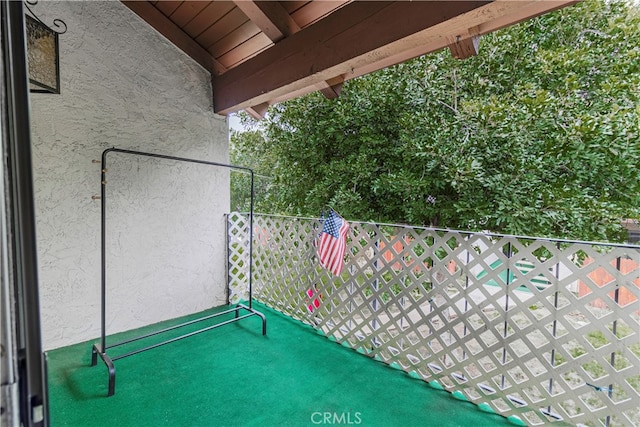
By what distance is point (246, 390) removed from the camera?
2.19 metres

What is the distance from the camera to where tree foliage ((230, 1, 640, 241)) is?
2910mm

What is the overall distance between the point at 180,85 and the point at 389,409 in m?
3.64

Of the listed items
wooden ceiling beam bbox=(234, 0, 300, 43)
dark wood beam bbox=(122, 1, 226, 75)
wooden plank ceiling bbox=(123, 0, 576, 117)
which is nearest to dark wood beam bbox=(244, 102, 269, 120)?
wooden plank ceiling bbox=(123, 0, 576, 117)

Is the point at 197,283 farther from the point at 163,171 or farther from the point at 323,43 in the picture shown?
the point at 323,43

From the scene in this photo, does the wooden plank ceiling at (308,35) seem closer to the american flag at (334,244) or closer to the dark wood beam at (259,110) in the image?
the dark wood beam at (259,110)

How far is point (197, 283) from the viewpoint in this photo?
357 centimetres

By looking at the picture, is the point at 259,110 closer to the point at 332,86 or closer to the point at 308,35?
the point at 332,86

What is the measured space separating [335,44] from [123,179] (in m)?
2.38

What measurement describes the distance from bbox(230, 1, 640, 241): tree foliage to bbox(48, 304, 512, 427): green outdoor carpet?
1882 mm

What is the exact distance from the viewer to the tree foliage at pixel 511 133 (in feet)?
9.55

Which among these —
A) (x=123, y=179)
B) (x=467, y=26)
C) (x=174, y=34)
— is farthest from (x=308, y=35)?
(x=123, y=179)

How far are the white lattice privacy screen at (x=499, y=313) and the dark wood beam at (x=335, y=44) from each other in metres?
1.32

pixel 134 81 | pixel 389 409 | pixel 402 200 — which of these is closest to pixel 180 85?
pixel 134 81

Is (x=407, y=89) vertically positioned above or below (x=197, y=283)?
above
